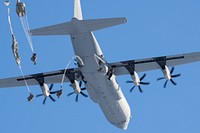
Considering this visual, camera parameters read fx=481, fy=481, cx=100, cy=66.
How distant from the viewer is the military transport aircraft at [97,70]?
42281 millimetres

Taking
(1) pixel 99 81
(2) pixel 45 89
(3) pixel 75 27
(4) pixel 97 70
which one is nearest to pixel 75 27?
(3) pixel 75 27

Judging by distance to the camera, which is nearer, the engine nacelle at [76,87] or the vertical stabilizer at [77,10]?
the vertical stabilizer at [77,10]

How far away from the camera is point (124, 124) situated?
5372 cm

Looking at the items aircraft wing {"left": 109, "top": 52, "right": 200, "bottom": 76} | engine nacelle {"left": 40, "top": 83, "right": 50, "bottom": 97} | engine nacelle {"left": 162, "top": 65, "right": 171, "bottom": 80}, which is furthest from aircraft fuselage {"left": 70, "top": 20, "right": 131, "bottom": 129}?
engine nacelle {"left": 162, "top": 65, "right": 171, "bottom": 80}

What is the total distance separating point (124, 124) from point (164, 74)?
7.85 meters

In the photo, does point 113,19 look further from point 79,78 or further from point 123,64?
point 79,78

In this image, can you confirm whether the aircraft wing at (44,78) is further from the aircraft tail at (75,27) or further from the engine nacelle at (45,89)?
the aircraft tail at (75,27)

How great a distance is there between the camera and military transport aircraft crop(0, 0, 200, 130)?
42.3 m

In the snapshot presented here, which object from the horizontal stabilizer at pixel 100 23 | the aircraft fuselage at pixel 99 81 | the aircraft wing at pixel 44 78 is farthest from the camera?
the aircraft wing at pixel 44 78

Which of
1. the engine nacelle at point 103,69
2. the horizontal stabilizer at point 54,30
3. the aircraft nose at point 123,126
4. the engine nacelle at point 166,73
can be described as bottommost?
the aircraft nose at point 123,126

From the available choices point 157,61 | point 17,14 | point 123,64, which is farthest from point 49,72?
point 17,14

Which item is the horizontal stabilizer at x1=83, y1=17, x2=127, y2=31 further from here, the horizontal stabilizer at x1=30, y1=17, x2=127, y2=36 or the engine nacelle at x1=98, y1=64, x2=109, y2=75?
the engine nacelle at x1=98, y1=64, x2=109, y2=75

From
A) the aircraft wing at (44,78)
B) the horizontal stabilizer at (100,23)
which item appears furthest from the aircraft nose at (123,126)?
the horizontal stabilizer at (100,23)

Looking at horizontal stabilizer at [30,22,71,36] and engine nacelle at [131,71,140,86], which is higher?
horizontal stabilizer at [30,22,71,36]
